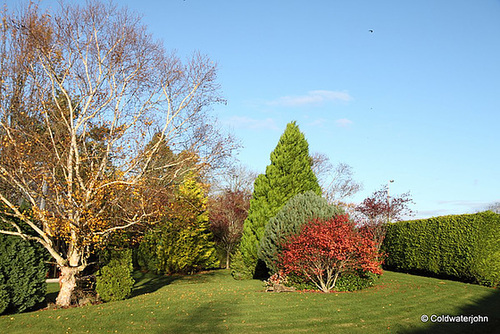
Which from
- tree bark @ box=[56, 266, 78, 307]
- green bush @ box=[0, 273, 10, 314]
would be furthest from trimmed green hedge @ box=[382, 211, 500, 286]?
green bush @ box=[0, 273, 10, 314]

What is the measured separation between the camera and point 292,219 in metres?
13.2

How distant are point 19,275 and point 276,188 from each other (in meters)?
11.5

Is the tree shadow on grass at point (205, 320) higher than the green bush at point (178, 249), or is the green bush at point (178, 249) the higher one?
the green bush at point (178, 249)

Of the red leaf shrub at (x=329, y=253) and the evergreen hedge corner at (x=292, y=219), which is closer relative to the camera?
the red leaf shrub at (x=329, y=253)

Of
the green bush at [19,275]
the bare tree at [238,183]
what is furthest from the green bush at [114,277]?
the bare tree at [238,183]

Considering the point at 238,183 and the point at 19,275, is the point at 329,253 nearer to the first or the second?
the point at 19,275

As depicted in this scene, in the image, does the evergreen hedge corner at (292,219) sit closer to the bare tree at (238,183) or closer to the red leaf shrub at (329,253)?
the red leaf shrub at (329,253)

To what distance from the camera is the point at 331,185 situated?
37.9m

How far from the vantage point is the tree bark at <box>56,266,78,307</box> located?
10.4 metres

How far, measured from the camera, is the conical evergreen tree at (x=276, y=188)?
18.0 metres

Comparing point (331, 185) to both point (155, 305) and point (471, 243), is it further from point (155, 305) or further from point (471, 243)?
point (155, 305)

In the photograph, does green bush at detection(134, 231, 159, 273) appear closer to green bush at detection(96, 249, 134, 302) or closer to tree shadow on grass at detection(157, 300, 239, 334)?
green bush at detection(96, 249, 134, 302)

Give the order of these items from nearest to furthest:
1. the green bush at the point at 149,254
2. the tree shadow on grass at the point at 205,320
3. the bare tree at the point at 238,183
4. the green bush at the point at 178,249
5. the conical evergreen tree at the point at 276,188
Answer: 1. the tree shadow on grass at the point at 205,320
2. the conical evergreen tree at the point at 276,188
3. the green bush at the point at 178,249
4. the green bush at the point at 149,254
5. the bare tree at the point at 238,183

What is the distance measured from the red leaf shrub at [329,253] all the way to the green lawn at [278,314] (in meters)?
0.81
